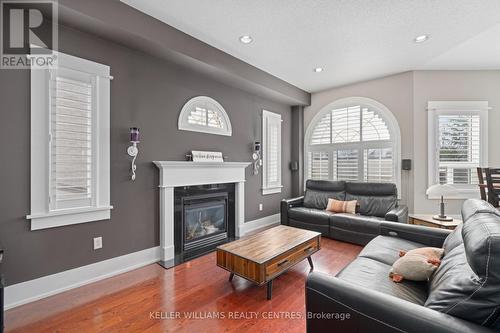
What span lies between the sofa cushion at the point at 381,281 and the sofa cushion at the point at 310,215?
1.97 meters

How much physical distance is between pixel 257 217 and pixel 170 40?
3364 mm

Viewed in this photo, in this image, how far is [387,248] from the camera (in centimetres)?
223

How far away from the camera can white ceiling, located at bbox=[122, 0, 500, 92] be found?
7.83ft

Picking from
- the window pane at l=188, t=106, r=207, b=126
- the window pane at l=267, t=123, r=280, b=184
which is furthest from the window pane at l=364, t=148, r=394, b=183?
the window pane at l=188, t=106, r=207, b=126

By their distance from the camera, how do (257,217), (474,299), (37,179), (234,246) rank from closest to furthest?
(474,299)
(37,179)
(234,246)
(257,217)

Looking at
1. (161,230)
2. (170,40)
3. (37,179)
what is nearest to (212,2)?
(170,40)

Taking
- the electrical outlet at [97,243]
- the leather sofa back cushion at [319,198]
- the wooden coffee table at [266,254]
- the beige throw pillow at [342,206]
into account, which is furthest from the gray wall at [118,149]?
the beige throw pillow at [342,206]

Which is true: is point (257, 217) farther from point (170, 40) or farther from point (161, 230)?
point (170, 40)

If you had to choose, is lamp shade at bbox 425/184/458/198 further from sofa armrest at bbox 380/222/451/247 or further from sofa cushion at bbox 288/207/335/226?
sofa cushion at bbox 288/207/335/226

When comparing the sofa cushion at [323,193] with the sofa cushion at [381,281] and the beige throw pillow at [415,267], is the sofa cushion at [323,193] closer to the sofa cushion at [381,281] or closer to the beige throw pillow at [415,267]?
the sofa cushion at [381,281]

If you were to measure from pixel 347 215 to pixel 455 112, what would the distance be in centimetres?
265

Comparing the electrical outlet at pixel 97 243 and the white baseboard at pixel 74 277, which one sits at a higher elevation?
the electrical outlet at pixel 97 243

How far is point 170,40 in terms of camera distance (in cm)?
277

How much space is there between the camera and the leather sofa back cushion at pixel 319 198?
4469 mm
